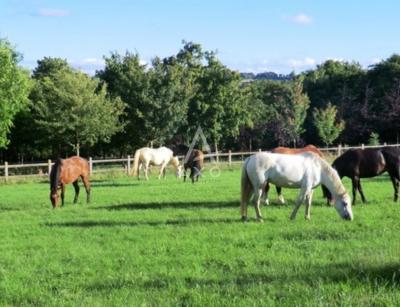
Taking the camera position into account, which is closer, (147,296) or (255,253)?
(147,296)

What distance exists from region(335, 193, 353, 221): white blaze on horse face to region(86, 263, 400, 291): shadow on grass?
4541 millimetres

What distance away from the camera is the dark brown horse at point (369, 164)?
50.0ft

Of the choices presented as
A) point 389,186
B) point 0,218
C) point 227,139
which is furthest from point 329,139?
point 0,218

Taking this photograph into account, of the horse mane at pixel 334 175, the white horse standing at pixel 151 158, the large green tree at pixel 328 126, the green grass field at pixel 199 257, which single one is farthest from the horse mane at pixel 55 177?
the large green tree at pixel 328 126

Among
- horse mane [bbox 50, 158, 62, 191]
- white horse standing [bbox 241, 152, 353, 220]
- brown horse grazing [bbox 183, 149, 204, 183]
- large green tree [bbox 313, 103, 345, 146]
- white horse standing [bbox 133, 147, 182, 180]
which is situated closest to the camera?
white horse standing [bbox 241, 152, 353, 220]

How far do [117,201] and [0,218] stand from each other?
13.3ft

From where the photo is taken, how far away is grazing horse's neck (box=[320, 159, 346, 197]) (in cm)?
1217

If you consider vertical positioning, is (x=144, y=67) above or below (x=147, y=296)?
above

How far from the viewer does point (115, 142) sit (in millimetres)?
43375

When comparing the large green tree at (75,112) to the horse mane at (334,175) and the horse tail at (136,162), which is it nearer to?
the horse tail at (136,162)

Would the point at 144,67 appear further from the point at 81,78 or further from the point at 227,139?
the point at 227,139

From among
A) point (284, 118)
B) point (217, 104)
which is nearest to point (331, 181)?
point (217, 104)

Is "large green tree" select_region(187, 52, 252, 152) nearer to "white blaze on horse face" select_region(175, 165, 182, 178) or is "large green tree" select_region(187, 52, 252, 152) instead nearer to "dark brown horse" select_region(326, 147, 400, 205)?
"white blaze on horse face" select_region(175, 165, 182, 178)

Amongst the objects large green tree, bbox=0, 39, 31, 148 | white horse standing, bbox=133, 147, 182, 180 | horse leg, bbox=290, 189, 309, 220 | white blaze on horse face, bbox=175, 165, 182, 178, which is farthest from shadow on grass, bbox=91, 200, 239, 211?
large green tree, bbox=0, 39, 31, 148
